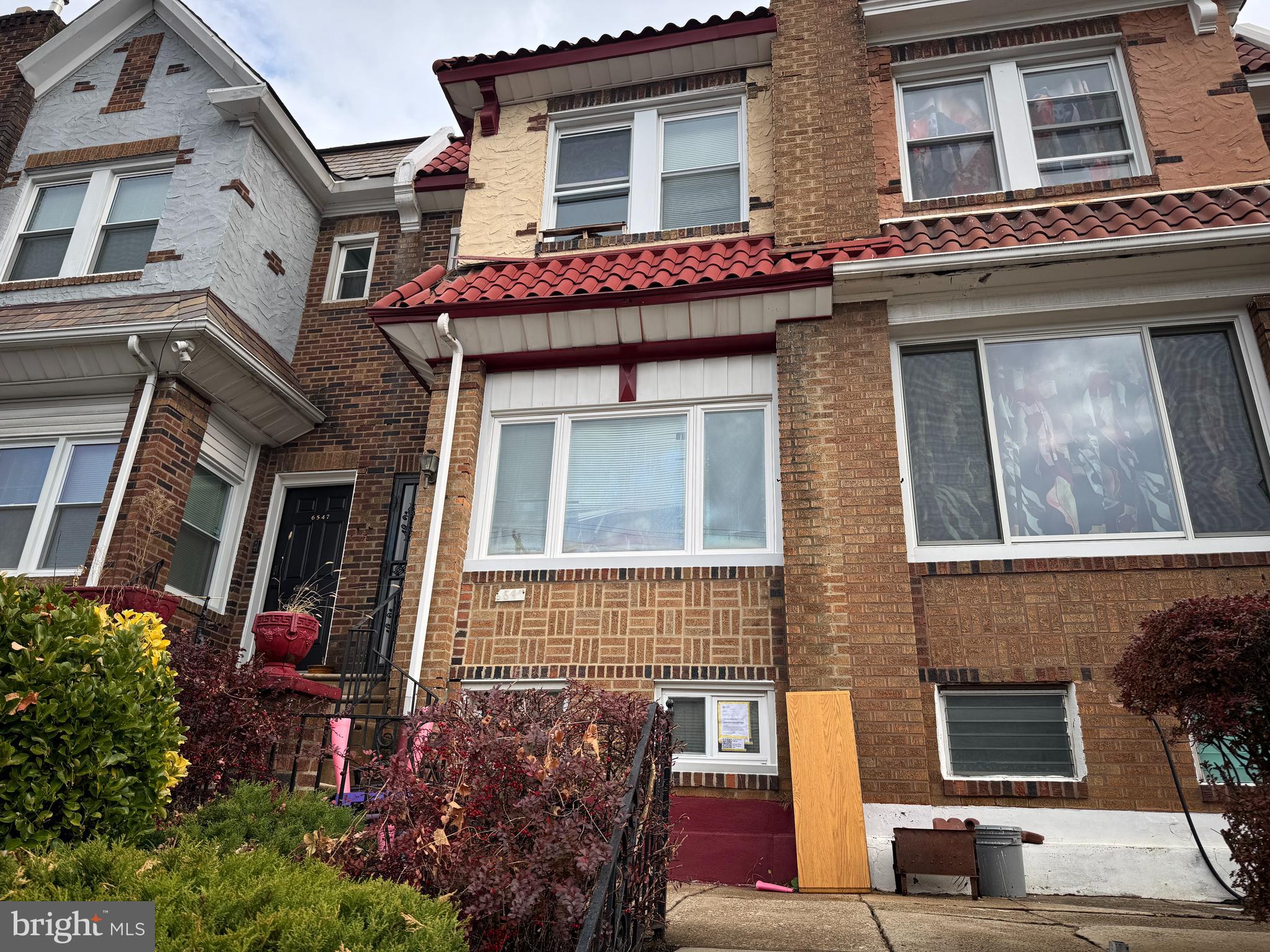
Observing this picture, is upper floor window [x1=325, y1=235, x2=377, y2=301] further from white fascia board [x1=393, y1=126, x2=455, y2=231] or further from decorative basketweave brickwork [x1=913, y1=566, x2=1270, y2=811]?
decorative basketweave brickwork [x1=913, y1=566, x2=1270, y2=811]

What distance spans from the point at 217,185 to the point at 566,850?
10409mm

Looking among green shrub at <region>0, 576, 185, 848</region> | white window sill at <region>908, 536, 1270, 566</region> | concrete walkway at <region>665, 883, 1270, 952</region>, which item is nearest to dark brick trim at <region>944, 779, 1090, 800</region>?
concrete walkway at <region>665, 883, 1270, 952</region>

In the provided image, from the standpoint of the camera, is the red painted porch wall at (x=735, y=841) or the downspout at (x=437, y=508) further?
the downspout at (x=437, y=508)

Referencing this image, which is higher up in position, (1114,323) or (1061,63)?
(1061,63)

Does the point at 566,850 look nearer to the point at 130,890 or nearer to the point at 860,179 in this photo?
the point at 130,890

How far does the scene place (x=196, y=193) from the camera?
10.7 metres

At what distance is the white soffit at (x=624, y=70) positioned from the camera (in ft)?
29.9

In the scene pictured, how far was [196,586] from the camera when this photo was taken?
32.2 ft

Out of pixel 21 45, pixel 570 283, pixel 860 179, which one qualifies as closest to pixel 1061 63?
pixel 860 179

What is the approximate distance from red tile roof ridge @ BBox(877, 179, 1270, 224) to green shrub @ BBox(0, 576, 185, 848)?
7.05m

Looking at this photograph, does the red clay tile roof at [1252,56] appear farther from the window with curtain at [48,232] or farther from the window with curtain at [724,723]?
the window with curtain at [48,232]

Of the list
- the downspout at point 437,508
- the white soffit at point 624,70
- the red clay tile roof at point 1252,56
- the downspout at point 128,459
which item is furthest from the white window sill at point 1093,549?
the downspout at point 128,459

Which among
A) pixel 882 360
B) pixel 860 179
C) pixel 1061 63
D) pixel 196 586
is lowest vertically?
pixel 196 586

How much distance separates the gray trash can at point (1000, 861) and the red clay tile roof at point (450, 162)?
9963 millimetres
